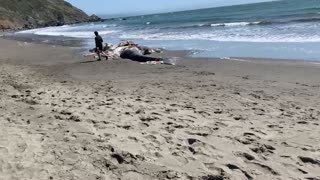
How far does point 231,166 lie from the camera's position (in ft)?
15.4

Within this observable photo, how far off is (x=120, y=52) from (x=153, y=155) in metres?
13.5

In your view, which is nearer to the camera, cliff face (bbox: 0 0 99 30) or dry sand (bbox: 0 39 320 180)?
dry sand (bbox: 0 39 320 180)

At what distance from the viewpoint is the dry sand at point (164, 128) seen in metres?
4.66

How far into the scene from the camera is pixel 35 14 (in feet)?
301

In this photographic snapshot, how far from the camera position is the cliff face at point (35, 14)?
3142 inches

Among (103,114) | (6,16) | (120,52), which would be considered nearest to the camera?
(103,114)

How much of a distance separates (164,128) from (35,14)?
299ft

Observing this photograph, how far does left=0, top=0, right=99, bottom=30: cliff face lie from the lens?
7981 cm

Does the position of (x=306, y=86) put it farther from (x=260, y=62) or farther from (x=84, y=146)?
(x=84, y=146)

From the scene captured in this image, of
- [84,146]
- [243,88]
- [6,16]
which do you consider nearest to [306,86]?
[243,88]

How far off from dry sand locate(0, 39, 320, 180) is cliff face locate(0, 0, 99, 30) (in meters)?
66.2

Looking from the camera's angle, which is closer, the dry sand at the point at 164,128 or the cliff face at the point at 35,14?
the dry sand at the point at 164,128

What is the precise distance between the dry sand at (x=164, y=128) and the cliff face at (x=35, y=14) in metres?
66.2

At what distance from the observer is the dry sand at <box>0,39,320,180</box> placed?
4660 mm
